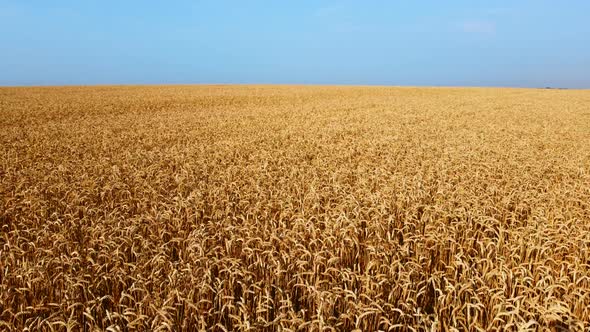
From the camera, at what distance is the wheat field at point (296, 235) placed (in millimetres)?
2904

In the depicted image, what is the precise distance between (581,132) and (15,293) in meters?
17.1

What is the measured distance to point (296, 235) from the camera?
4.26 metres

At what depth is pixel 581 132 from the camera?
47.6ft

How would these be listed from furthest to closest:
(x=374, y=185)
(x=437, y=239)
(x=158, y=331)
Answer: (x=374, y=185) < (x=437, y=239) < (x=158, y=331)

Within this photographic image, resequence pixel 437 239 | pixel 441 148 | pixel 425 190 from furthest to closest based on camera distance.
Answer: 1. pixel 441 148
2. pixel 425 190
3. pixel 437 239

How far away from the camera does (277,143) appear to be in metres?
11.7

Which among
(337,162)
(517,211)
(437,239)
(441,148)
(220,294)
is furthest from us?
(441,148)

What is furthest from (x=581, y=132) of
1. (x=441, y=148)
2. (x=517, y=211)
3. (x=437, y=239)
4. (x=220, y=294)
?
(x=220, y=294)

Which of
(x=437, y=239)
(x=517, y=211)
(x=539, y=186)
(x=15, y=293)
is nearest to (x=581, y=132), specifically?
(x=539, y=186)

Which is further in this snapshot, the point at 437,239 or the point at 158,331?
the point at 437,239

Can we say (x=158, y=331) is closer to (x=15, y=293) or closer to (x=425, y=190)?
(x=15, y=293)

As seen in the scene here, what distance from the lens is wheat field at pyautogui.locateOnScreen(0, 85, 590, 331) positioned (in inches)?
114

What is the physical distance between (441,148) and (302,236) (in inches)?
287

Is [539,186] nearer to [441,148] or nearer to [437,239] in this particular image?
[437,239]
